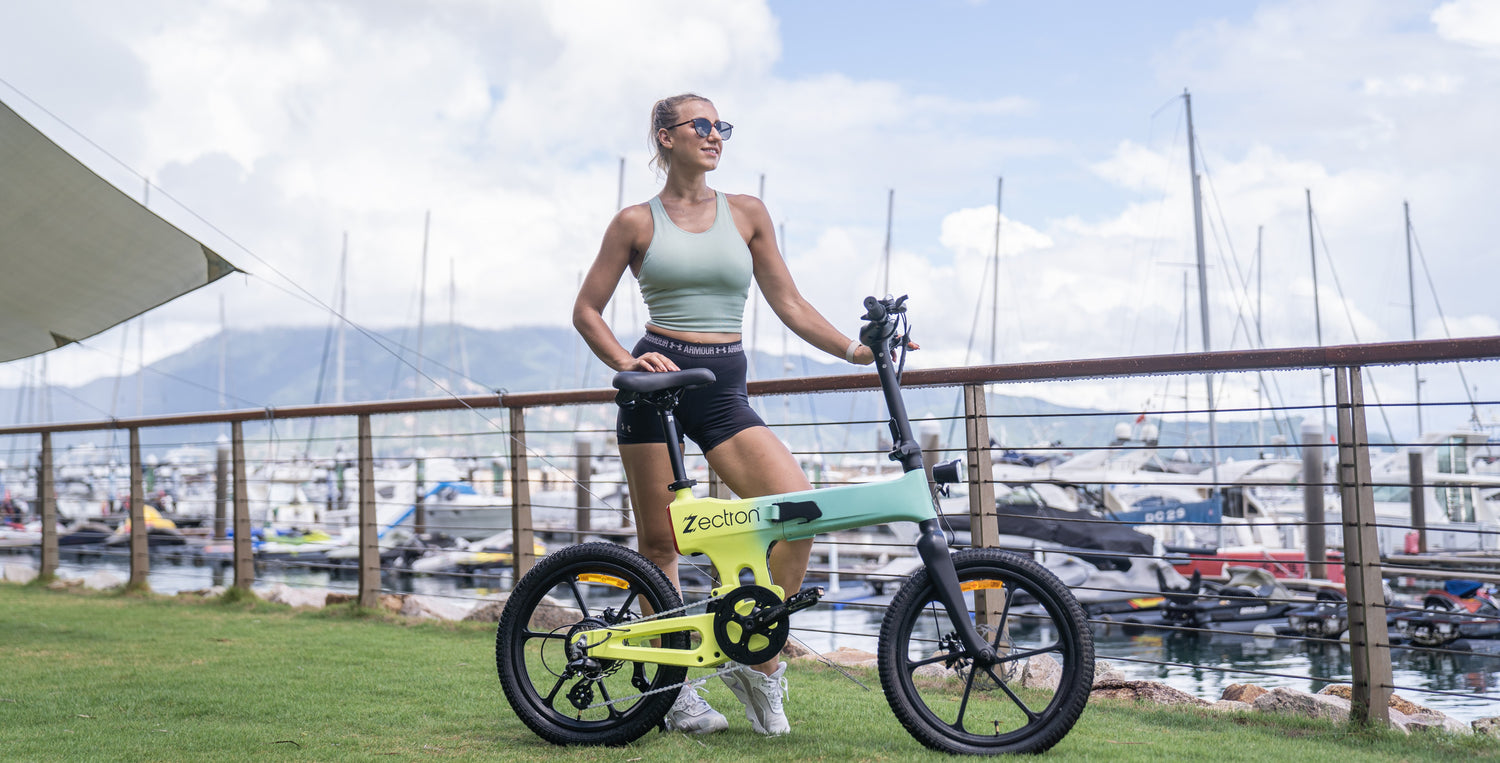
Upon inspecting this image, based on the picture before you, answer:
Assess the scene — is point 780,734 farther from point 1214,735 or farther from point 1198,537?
point 1198,537

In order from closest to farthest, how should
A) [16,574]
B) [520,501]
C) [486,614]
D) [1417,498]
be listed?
[520,501], [486,614], [16,574], [1417,498]

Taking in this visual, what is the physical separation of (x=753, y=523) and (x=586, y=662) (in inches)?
22.0

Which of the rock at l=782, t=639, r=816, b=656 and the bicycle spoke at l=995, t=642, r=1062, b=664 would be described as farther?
the rock at l=782, t=639, r=816, b=656

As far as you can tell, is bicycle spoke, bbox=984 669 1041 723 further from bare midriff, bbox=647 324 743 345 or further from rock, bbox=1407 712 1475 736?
rock, bbox=1407 712 1475 736

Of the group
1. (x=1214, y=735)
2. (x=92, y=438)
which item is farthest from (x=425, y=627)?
(x=92, y=438)

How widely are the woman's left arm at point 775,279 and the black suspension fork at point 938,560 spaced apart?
33 centimetres

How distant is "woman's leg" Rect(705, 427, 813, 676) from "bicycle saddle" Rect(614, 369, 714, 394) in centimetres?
20

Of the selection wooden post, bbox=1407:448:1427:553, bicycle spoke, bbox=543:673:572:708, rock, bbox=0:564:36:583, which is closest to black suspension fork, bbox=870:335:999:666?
bicycle spoke, bbox=543:673:572:708

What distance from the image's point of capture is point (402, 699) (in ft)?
11.0

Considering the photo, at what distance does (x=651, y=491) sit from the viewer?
9.10 feet

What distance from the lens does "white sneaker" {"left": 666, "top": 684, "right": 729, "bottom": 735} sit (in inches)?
110

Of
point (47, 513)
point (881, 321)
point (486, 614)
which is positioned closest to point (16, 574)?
point (47, 513)

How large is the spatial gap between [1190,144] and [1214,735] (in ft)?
73.6

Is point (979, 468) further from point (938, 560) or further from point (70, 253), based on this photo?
point (70, 253)
